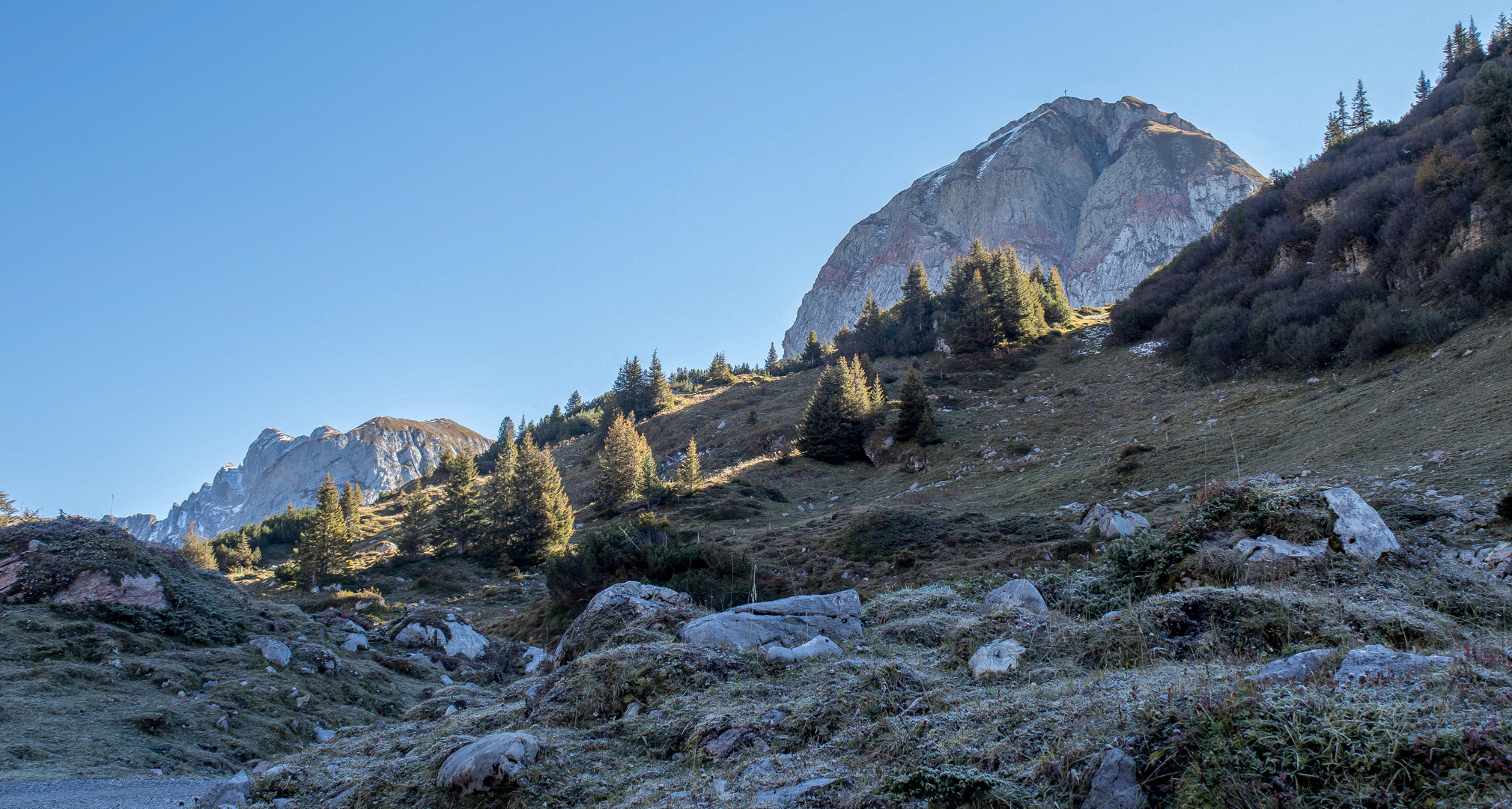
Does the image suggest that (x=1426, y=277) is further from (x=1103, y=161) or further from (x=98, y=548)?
(x=1103, y=161)

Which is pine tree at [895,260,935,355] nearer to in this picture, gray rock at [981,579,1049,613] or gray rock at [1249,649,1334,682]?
gray rock at [981,579,1049,613]

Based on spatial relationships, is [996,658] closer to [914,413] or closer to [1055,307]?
[914,413]

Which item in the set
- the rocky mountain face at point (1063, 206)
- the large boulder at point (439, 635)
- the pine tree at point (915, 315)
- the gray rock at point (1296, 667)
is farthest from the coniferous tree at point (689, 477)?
the rocky mountain face at point (1063, 206)

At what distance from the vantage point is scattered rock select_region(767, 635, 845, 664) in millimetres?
6738

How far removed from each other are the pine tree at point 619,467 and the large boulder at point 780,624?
2843 cm

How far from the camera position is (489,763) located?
15.5 feet

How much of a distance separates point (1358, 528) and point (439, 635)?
1643cm

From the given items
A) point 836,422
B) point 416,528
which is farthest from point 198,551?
point 836,422

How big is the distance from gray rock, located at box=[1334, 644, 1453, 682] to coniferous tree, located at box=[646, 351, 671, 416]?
61300 millimetres

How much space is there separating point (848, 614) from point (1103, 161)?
19191 cm

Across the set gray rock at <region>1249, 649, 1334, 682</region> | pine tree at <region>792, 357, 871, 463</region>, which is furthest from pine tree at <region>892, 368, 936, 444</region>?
gray rock at <region>1249, 649, 1334, 682</region>

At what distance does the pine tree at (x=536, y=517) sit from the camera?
31859 millimetres

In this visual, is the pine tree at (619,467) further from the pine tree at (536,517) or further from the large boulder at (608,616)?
the large boulder at (608,616)

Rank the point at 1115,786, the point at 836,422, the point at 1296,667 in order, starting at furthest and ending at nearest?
the point at 836,422, the point at 1296,667, the point at 1115,786
